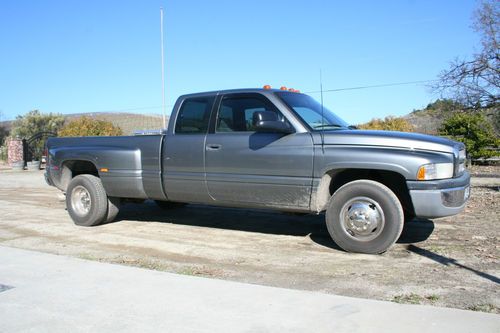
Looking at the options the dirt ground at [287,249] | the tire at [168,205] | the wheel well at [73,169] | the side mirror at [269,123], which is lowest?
the dirt ground at [287,249]

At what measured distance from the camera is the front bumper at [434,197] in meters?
5.18

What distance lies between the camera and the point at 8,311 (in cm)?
382

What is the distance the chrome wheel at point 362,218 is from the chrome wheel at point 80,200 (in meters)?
4.29

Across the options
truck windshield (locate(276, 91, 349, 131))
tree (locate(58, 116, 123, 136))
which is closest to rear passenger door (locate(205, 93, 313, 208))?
A: truck windshield (locate(276, 91, 349, 131))

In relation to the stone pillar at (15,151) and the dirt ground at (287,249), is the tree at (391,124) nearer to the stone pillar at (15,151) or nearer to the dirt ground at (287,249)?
the dirt ground at (287,249)

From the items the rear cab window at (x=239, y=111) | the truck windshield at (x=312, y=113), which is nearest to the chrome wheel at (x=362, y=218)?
the truck windshield at (x=312, y=113)

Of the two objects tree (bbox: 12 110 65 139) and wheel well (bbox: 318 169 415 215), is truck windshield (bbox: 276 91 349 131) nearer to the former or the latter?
wheel well (bbox: 318 169 415 215)

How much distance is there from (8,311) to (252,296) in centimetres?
198

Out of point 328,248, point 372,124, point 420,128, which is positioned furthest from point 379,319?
point 420,128

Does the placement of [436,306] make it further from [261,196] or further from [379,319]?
[261,196]

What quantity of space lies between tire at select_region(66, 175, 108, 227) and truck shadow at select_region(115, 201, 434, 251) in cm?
85

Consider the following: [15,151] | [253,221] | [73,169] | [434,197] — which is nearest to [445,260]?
[434,197]

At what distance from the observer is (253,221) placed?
7.88 meters

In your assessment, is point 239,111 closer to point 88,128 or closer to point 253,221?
point 253,221
